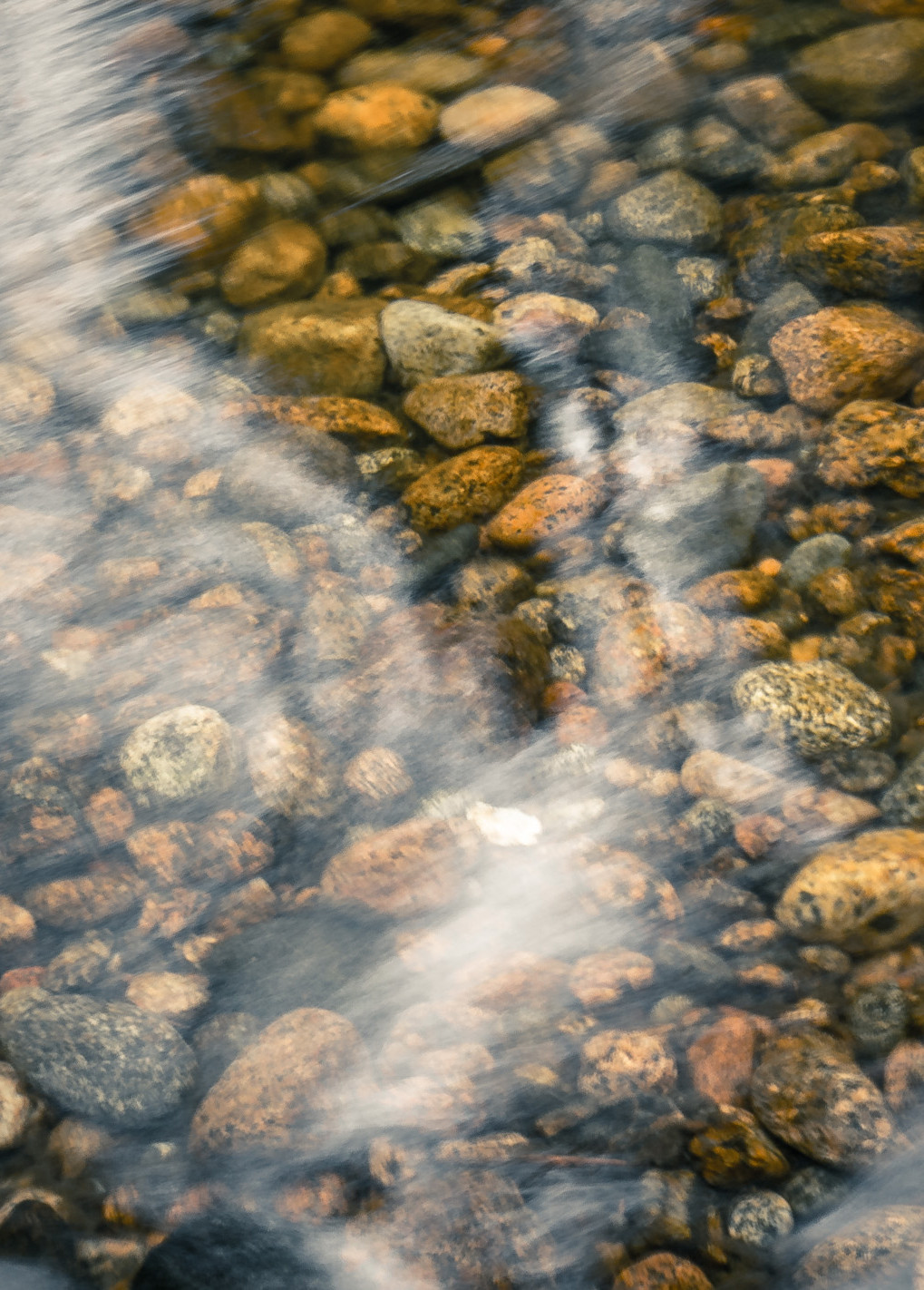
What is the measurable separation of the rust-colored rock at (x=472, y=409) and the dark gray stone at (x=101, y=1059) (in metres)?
2.23

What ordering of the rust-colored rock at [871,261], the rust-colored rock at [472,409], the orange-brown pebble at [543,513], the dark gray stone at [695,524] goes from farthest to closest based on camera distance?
the rust-colored rock at [871,261], the rust-colored rock at [472,409], the orange-brown pebble at [543,513], the dark gray stone at [695,524]

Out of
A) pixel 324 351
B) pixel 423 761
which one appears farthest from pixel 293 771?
pixel 324 351

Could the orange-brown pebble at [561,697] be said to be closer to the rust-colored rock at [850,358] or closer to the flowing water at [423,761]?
the flowing water at [423,761]

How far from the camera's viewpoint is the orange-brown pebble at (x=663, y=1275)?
1.71 meters

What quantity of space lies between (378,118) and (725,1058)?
4478mm

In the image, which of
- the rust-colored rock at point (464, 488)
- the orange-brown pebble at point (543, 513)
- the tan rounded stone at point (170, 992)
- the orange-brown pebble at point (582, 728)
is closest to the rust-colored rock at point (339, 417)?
the rust-colored rock at point (464, 488)

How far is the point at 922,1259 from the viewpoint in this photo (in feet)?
5.39

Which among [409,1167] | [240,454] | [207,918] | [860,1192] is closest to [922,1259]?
[860,1192]

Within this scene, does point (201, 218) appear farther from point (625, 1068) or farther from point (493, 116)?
point (625, 1068)

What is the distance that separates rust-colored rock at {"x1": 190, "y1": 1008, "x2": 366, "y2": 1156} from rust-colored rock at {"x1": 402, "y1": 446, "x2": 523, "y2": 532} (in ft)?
5.70

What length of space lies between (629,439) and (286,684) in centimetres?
162

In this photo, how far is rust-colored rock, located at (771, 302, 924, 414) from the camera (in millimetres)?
3033

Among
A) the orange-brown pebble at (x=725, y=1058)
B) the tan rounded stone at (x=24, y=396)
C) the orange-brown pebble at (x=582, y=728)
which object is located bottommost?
the orange-brown pebble at (x=725, y=1058)

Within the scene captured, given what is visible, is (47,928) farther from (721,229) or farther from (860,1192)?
(721,229)
